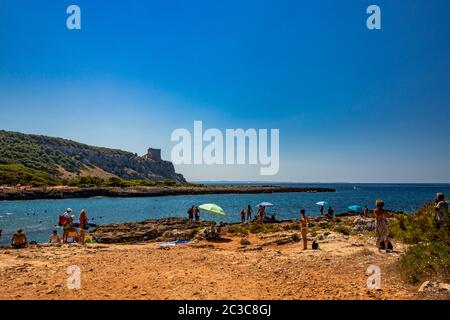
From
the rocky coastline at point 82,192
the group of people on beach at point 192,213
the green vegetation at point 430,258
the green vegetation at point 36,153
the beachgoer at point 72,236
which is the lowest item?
the rocky coastline at point 82,192

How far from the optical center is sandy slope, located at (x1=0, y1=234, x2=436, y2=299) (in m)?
9.10

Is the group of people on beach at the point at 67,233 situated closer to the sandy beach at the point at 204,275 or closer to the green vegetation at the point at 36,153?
the sandy beach at the point at 204,275

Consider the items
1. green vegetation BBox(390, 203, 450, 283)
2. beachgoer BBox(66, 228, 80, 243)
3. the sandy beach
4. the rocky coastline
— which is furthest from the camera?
the rocky coastline

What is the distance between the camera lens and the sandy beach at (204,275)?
29.8 ft

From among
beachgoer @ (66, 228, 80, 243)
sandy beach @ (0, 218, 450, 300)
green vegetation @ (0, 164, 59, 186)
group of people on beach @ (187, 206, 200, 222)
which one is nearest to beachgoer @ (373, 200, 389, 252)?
sandy beach @ (0, 218, 450, 300)

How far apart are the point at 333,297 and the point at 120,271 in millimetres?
7525

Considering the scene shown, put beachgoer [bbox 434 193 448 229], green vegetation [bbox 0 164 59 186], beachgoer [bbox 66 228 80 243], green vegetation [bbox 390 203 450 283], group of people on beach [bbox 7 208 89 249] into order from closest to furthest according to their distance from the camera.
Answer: green vegetation [bbox 390 203 450 283] → beachgoer [bbox 434 193 448 229] → group of people on beach [bbox 7 208 89 249] → beachgoer [bbox 66 228 80 243] → green vegetation [bbox 0 164 59 186]

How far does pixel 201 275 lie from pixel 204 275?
4.1 inches

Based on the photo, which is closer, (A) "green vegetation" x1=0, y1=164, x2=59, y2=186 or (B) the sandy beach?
(B) the sandy beach

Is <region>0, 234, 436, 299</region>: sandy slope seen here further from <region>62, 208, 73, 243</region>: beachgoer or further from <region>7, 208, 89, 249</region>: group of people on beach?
<region>62, 208, 73, 243</region>: beachgoer

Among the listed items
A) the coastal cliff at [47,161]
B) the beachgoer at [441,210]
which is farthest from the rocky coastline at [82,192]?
the beachgoer at [441,210]

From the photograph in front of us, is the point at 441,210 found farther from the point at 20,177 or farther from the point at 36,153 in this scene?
the point at 36,153

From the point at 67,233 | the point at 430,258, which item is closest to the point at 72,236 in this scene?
the point at 67,233
